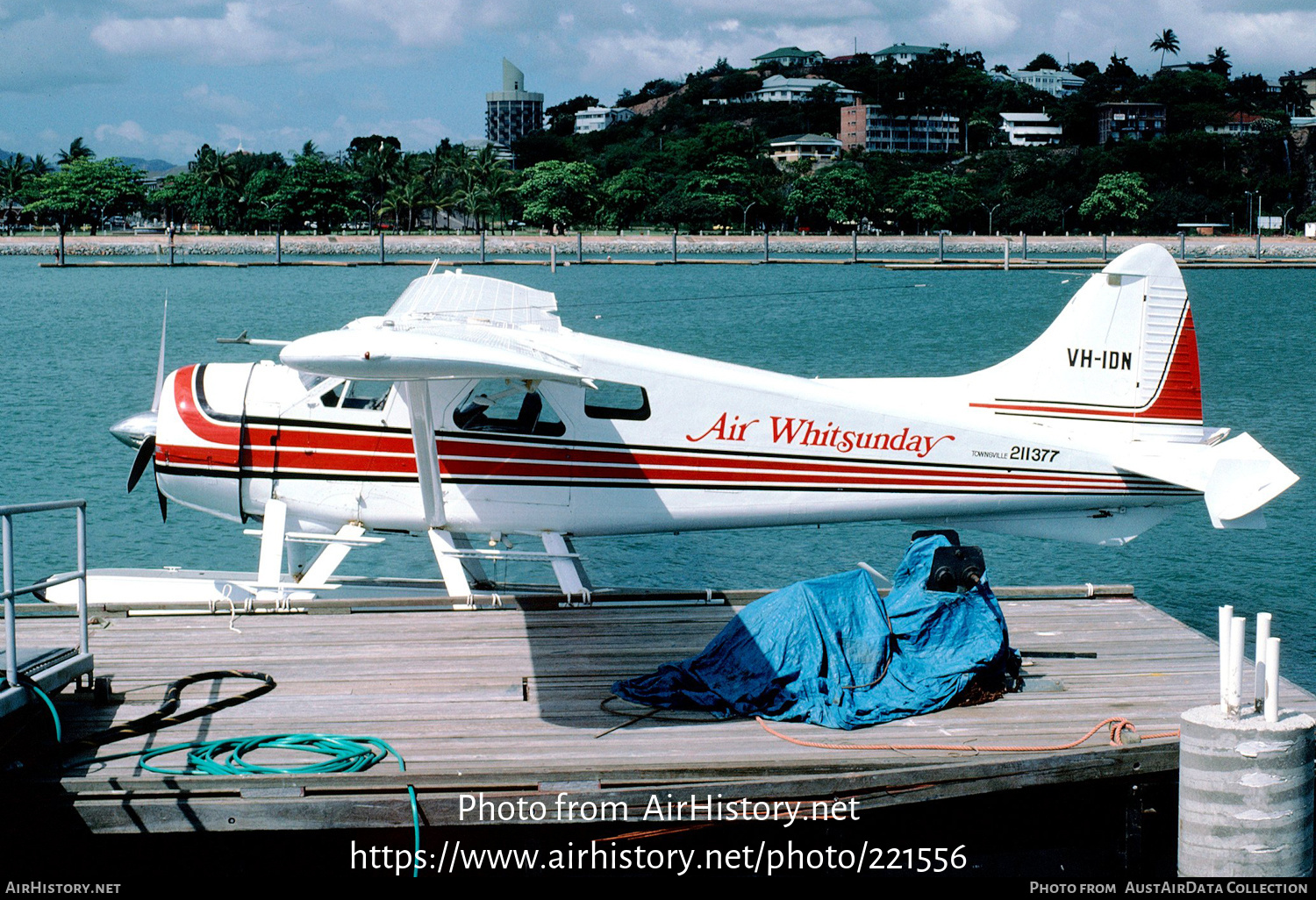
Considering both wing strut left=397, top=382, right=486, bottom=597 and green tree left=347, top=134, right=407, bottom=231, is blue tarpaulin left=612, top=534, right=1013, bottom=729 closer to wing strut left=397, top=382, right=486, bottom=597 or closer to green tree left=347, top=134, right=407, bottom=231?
wing strut left=397, top=382, right=486, bottom=597

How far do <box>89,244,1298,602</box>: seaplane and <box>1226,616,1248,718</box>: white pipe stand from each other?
12.0ft

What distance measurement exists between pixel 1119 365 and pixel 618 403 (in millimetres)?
4115

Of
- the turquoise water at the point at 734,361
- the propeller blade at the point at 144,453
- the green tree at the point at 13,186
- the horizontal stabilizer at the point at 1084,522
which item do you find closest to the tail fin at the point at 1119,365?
the horizontal stabilizer at the point at 1084,522

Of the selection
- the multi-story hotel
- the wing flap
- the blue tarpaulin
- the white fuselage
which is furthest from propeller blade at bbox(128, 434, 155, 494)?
the multi-story hotel

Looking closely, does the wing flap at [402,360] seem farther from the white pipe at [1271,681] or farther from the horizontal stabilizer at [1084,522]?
the white pipe at [1271,681]

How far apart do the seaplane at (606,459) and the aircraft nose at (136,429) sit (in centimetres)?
2

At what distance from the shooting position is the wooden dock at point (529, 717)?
555 centimetres

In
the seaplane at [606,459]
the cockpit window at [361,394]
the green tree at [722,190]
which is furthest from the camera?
the green tree at [722,190]

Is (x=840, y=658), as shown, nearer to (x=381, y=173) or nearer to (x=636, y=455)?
(x=636, y=455)

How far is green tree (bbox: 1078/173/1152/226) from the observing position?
119688 millimetres

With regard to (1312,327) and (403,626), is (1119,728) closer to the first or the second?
(403,626)

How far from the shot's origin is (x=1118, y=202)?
120 metres

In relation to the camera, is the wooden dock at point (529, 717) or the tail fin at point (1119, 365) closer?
the wooden dock at point (529, 717)

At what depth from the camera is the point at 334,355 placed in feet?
24.4
